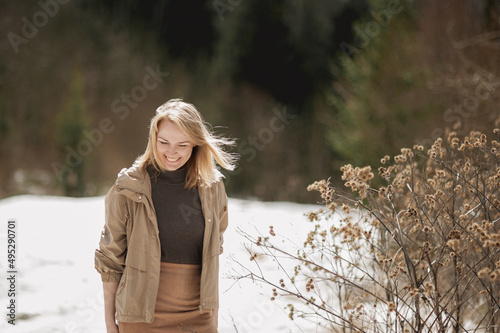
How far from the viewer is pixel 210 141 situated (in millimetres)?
1871

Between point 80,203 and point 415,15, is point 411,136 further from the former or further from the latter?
point 80,203

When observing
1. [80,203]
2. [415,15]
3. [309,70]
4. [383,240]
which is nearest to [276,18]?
[309,70]

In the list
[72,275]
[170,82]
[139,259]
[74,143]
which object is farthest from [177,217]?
[170,82]

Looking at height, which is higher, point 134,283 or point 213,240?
point 213,240

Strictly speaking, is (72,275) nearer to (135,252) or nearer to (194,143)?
(135,252)

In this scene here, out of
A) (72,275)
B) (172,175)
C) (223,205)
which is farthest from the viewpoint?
(72,275)

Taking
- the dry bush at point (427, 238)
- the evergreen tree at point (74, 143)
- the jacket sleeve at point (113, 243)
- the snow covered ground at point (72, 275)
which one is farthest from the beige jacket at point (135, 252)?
the evergreen tree at point (74, 143)

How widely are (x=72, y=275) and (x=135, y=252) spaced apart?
10.1ft

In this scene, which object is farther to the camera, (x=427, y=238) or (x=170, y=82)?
(x=170, y=82)

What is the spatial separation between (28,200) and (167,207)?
5634 millimetres

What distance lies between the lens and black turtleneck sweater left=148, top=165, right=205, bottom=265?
5.90 feet

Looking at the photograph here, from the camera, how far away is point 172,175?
1880 millimetres

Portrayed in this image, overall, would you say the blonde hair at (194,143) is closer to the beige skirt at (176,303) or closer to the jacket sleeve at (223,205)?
the jacket sleeve at (223,205)

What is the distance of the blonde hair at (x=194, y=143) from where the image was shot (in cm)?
177
